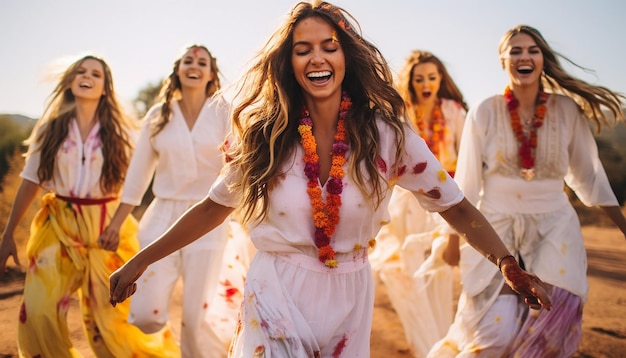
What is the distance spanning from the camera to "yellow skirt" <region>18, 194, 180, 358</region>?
16.0ft

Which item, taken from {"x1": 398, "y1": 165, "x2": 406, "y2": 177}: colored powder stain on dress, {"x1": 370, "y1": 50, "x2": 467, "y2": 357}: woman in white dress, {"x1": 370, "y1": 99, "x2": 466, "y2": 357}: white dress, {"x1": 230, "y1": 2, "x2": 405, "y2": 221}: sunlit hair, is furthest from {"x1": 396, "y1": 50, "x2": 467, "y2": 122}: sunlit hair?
{"x1": 398, "y1": 165, "x2": 406, "y2": 177}: colored powder stain on dress

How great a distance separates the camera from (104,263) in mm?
5246

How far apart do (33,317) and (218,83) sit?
226 centimetres

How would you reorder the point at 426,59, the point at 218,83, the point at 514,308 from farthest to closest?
the point at 426,59
the point at 218,83
the point at 514,308

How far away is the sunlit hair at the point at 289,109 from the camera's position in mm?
2857

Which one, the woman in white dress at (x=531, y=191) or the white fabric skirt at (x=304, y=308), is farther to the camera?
the woman in white dress at (x=531, y=191)

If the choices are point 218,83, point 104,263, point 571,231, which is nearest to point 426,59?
point 218,83

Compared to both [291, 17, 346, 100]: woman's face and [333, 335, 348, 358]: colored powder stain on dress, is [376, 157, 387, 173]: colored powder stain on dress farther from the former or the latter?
[333, 335, 348, 358]: colored powder stain on dress

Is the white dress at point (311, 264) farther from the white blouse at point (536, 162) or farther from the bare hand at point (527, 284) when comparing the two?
the white blouse at point (536, 162)

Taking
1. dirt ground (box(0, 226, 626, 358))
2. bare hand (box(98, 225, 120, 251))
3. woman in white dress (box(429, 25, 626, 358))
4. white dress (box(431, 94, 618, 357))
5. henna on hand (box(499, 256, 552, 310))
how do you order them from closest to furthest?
henna on hand (box(499, 256, 552, 310)) → woman in white dress (box(429, 25, 626, 358)) → white dress (box(431, 94, 618, 357)) → bare hand (box(98, 225, 120, 251)) → dirt ground (box(0, 226, 626, 358))

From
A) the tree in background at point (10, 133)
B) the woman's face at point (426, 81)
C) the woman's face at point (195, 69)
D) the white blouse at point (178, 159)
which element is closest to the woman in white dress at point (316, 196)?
the white blouse at point (178, 159)

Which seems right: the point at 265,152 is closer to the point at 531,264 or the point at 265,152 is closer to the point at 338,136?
the point at 338,136

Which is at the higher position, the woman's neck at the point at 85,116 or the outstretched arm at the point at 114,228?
the woman's neck at the point at 85,116

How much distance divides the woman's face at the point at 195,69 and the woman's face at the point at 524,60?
7.57 feet
